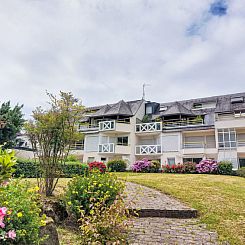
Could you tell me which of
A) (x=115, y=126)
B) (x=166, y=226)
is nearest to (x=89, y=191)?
(x=166, y=226)

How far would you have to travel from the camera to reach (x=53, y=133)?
754cm

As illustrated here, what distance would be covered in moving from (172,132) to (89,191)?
2116 centimetres

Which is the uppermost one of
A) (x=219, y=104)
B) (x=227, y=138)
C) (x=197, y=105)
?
(x=197, y=105)

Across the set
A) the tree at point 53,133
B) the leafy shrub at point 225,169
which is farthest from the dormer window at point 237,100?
the tree at point 53,133

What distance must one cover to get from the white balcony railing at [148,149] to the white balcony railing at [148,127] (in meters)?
1.87

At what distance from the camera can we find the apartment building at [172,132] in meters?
23.2

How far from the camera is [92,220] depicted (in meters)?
4.12

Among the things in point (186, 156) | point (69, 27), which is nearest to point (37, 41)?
point (69, 27)

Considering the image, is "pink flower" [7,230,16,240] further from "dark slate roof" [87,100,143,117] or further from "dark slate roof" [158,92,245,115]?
"dark slate roof" [158,92,245,115]

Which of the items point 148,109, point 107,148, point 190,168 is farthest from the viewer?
point 148,109

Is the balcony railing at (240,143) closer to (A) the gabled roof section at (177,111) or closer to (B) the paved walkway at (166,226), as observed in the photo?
(A) the gabled roof section at (177,111)

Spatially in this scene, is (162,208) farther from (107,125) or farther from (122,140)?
(122,140)

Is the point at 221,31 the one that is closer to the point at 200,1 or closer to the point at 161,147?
the point at 200,1

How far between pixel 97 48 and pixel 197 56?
208 inches
